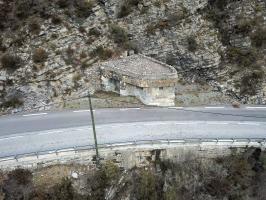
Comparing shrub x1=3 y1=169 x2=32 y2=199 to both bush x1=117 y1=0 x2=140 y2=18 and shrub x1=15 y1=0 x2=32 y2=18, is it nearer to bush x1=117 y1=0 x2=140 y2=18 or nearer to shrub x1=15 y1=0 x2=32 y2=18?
shrub x1=15 y1=0 x2=32 y2=18

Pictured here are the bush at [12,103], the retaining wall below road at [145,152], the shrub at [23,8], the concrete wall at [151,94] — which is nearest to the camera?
the retaining wall below road at [145,152]

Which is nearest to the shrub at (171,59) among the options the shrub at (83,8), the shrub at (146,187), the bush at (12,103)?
the shrub at (83,8)

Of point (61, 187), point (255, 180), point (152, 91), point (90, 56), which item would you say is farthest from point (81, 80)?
point (255, 180)

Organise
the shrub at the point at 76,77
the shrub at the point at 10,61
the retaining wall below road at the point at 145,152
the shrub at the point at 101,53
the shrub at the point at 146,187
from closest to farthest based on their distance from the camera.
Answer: the shrub at the point at 146,187
the retaining wall below road at the point at 145,152
the shrub at the point at 10,61
the shrub at the point at 76,77
the shrub at the point at 101,53

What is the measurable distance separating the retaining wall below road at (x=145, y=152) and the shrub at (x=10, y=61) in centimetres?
879

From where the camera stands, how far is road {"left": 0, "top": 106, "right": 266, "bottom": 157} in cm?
2733

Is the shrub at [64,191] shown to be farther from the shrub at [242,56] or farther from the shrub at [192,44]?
the shrub at [242,56]

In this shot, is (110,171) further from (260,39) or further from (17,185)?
(260,39)

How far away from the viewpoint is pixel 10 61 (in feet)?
105

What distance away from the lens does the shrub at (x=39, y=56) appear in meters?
32.6

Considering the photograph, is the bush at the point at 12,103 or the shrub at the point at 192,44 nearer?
the bush at the point at 12,103

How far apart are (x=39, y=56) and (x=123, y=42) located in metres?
6.71

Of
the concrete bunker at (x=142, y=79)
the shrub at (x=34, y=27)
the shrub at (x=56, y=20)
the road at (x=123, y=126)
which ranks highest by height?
the shrub at (x=56, y=20)

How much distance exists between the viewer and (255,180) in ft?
89.5
